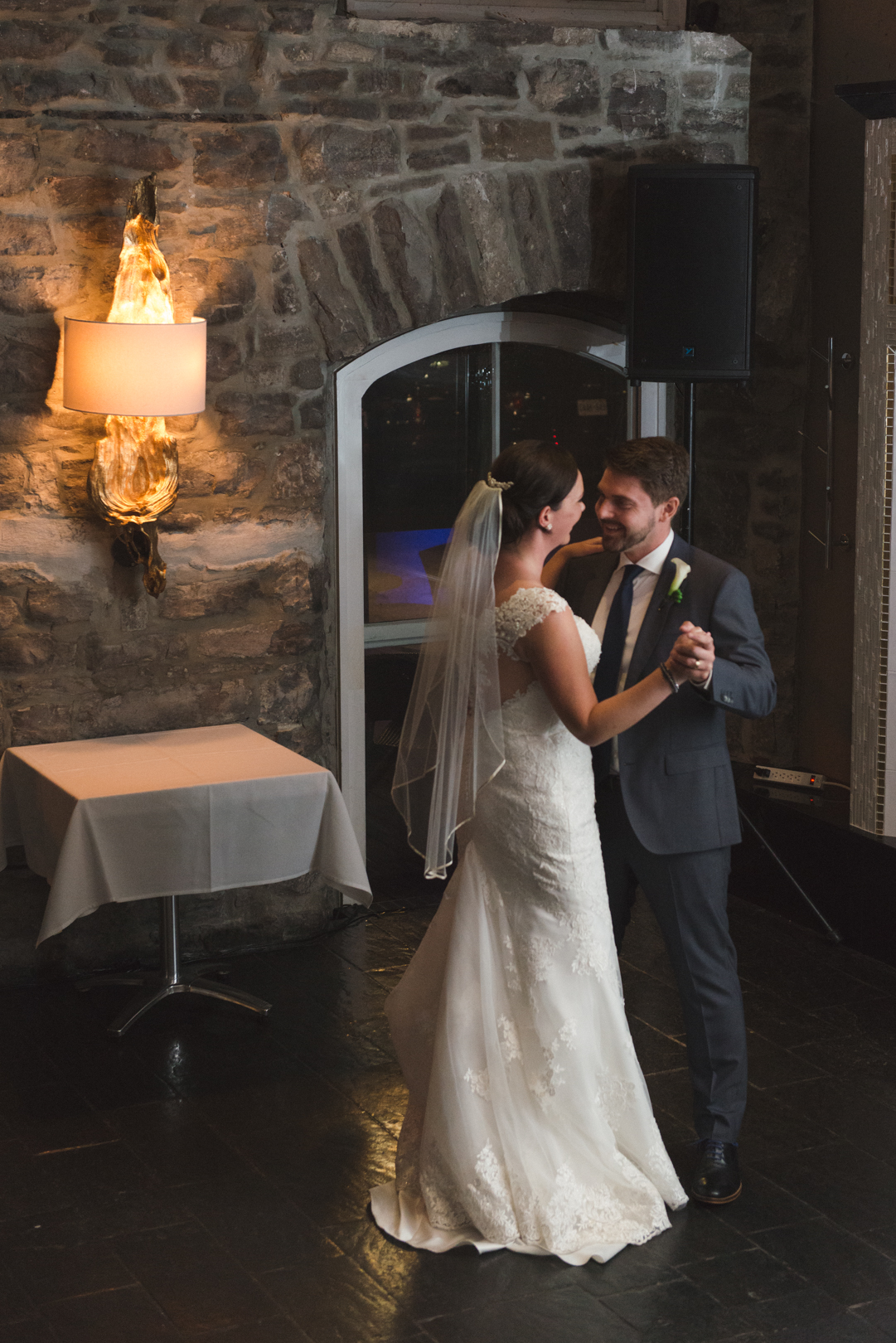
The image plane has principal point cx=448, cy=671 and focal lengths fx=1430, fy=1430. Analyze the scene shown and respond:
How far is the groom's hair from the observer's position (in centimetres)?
320

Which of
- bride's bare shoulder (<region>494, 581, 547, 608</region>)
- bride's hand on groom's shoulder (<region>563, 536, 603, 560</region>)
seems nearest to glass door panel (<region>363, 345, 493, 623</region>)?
bride's hand on groom's shoulder (<region>563, 536, 603, 560</region>)

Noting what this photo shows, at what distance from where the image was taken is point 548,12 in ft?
16.6

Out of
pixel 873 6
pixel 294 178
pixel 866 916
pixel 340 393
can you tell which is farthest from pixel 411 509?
pixel 873 6

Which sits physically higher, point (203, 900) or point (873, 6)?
point (873, 6)

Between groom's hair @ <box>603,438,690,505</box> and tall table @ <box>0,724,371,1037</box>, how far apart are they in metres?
1.36

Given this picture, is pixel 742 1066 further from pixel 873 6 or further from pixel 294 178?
pixel 873 6

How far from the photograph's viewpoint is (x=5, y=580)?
4391mm

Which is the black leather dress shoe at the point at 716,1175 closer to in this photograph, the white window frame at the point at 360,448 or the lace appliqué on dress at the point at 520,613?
the lace appliqué on dress at the point at 520,613

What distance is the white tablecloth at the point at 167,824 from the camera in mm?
3844

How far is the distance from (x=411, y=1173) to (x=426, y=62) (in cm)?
345

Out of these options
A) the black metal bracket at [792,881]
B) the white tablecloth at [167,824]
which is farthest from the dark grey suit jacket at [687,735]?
the black metal bracket at [792,881]

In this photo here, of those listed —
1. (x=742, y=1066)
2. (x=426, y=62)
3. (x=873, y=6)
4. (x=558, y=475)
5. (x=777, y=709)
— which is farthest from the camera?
(x=777, y=709)

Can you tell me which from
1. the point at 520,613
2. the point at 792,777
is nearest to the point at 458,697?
the point at 520,613

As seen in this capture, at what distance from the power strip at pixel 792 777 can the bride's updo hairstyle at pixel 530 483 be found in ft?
7.64
